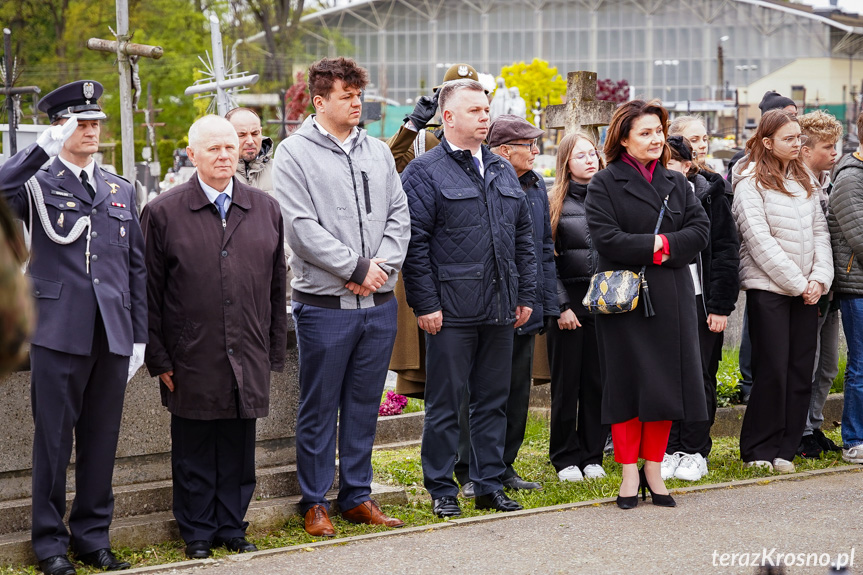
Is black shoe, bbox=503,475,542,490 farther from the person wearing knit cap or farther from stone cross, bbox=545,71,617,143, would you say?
stone cross, bbox=545,71,617,143

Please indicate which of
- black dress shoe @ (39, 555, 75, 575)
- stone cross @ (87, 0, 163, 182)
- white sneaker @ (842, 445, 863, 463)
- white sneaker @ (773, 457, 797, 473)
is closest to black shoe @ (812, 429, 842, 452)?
white sneaker @ (842, 445, 863, 463)

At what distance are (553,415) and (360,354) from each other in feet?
5.72

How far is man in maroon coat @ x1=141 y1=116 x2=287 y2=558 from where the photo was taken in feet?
17.5

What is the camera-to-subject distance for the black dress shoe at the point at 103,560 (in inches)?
198

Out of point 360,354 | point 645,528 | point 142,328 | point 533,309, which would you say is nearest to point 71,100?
point 142,328

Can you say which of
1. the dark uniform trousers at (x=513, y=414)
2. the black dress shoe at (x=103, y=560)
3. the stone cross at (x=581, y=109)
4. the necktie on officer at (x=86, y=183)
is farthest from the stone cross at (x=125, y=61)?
the black dress shoe at (x=103, y=560)

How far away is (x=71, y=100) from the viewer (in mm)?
5152

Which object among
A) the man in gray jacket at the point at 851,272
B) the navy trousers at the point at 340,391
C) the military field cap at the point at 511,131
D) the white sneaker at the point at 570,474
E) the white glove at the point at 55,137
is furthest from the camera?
the man in gray jacket at the point at 851,272

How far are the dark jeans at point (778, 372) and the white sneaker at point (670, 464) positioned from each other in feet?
1.47

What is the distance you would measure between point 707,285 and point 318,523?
9.37ft

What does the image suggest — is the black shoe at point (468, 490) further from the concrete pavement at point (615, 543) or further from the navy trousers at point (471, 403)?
the concrete pavement at point (615, 543)

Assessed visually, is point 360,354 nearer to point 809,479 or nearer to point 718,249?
point 718,249

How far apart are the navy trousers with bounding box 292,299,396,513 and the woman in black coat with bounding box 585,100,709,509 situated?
3.99 ft

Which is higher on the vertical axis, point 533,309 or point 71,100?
point 71,100
